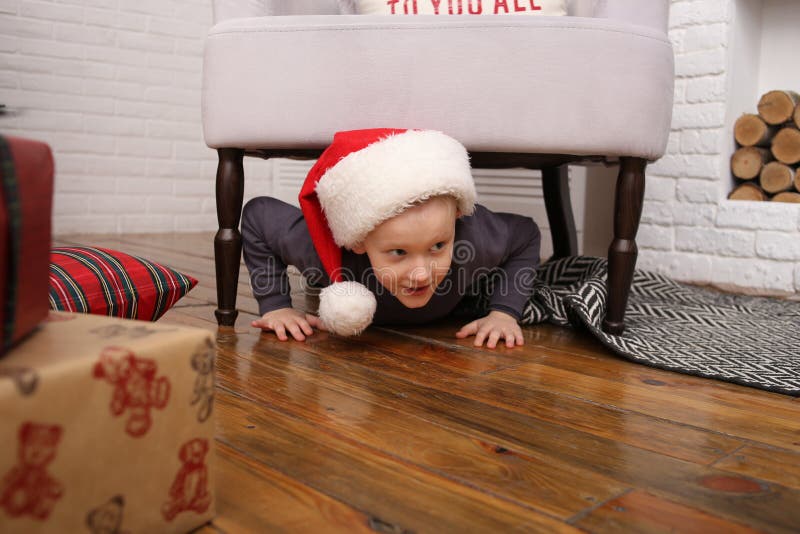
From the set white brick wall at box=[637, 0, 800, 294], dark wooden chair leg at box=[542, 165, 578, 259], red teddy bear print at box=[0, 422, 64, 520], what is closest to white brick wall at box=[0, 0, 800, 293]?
white brick wall at box=[637, 0, 800, 294]

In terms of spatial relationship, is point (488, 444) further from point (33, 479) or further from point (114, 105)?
point (114, 105)

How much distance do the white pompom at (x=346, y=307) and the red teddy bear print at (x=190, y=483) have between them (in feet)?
1.79

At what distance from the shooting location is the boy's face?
1.01 meters

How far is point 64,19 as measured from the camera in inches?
103

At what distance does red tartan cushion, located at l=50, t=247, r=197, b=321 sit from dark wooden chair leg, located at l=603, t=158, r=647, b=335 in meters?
0.68

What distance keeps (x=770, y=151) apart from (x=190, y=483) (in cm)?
182

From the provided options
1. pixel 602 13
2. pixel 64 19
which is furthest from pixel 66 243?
pixel 602 13

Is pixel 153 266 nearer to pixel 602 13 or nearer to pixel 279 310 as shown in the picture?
pixel 279 310

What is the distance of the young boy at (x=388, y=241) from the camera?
1001 millimetres

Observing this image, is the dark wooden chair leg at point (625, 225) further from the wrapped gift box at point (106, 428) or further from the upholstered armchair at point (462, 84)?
the wrapped gift box at point (106, 428)

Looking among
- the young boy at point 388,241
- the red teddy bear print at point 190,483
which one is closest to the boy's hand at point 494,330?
the young boy at point 388,241

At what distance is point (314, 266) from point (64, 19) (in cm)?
199

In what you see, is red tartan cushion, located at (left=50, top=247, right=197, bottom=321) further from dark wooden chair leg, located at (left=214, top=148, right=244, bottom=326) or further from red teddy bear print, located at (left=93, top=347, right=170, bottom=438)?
red teddy bear print, located at (left=93, top=347, right=170, bottom=438)

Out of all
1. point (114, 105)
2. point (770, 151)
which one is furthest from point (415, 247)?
point (114, 105)
